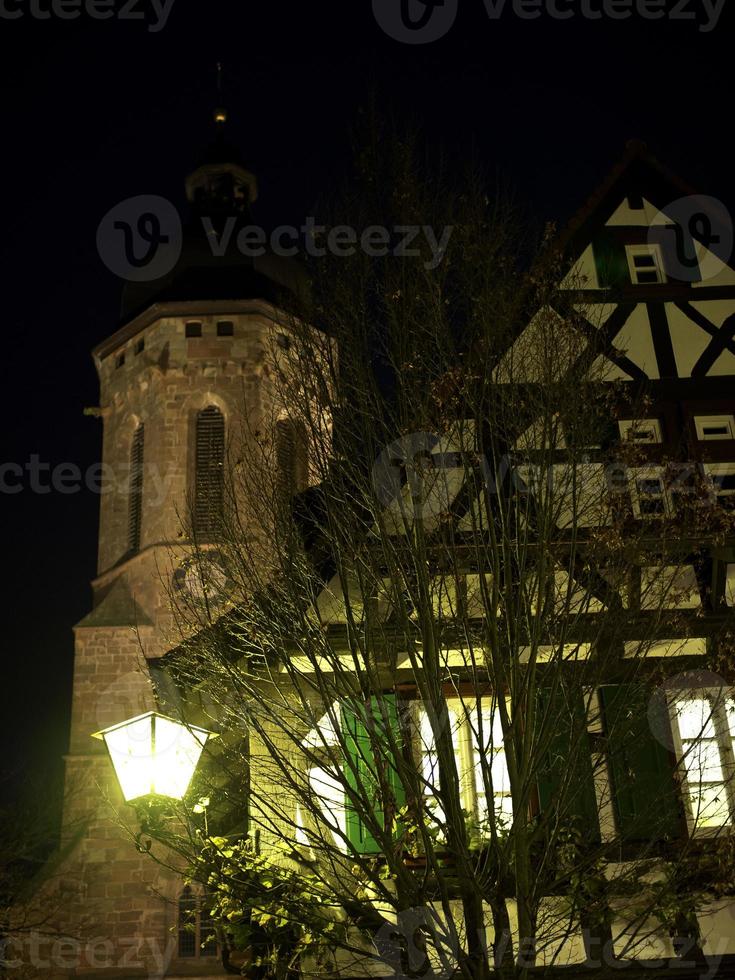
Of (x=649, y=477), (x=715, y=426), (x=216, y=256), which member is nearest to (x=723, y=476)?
(x=715, y=426)

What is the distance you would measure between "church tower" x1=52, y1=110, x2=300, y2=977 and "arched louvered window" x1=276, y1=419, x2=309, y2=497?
9856mm

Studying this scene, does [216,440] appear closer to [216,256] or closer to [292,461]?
[216,256]

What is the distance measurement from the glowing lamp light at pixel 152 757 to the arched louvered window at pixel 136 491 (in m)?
16.3

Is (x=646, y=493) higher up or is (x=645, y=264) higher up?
(x=645, y=264)

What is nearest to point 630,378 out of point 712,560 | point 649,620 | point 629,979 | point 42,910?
point 712,560

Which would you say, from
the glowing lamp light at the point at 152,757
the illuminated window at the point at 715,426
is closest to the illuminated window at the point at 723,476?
the illuminated window at the point at 715,426

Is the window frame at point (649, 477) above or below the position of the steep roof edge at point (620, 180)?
below

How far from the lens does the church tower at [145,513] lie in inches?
850

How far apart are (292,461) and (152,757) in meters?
3.19

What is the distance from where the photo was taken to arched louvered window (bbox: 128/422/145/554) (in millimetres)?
25484

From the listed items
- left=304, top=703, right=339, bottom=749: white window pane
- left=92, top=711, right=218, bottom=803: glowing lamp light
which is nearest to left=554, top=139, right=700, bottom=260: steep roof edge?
left=304, top=703, right=339, bottom=749: white window pane

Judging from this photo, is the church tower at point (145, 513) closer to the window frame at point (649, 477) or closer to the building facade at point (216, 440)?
the building facade at point (216, 440)

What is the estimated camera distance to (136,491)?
85.5 feet

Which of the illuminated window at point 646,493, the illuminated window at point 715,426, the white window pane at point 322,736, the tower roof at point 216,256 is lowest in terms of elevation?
the white window pane at point 322,736
